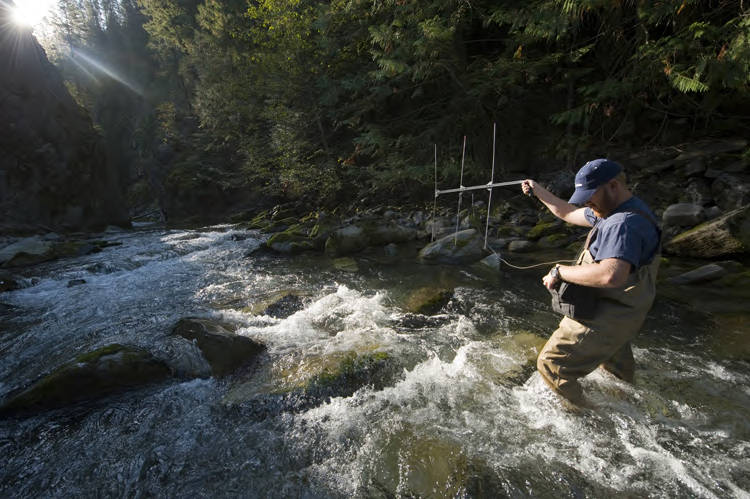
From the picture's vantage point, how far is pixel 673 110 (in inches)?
415

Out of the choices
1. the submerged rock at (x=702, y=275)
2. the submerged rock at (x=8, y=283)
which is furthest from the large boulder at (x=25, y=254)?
the submerged rock at (x=702, y=275)

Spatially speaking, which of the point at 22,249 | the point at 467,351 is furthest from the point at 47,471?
the point at 22,249

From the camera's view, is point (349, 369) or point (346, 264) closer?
point (349, 369)

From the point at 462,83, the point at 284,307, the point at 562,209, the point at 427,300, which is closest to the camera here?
the point at 562,209

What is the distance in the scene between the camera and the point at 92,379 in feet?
13.7

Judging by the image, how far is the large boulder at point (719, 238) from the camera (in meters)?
6.65

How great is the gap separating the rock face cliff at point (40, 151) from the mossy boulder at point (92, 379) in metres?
18.9

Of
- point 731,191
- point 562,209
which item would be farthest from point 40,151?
point 731,191

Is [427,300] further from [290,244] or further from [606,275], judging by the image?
[290,244]

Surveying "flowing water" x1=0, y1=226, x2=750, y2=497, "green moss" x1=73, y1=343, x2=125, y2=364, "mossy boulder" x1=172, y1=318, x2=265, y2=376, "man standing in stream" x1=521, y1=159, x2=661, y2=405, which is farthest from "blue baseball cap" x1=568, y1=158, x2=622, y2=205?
"green moss" x1=73, y1=343, x2=125, y2=364

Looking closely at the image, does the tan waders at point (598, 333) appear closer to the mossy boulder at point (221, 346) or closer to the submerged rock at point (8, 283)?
the mossy boulder at point (221, 346)

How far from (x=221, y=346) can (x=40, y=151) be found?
2284 cm

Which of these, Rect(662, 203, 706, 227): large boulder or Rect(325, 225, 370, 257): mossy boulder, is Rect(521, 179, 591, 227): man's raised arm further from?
Rect(325, 225, 370, 257): mossy boulder

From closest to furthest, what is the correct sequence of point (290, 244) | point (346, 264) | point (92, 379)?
point (92, 379) → point (346, 264) → point (290, 244)
